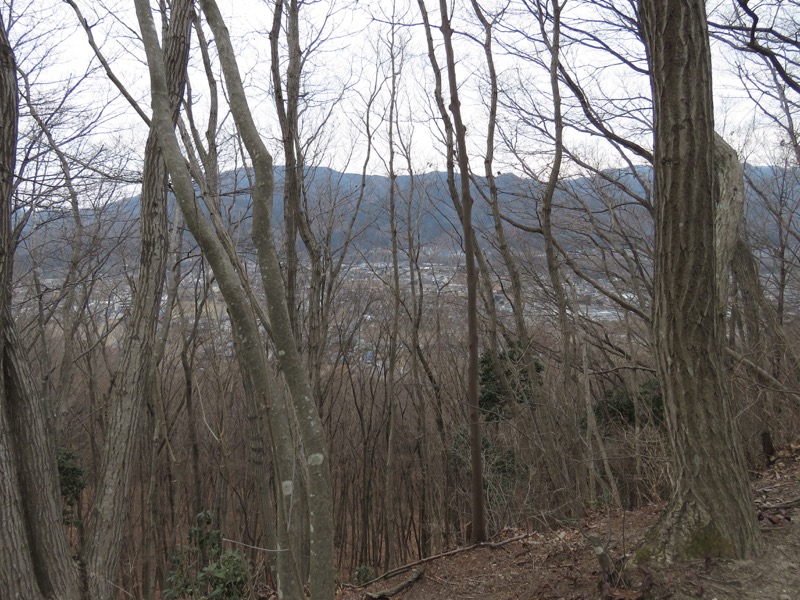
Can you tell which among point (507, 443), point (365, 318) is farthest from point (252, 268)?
point (507, 443)

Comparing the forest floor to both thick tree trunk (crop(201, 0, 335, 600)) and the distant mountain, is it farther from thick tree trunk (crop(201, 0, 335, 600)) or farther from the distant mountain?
the distant mountain

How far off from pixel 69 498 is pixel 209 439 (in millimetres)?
7705

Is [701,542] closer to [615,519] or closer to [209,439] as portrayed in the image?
[615,519]

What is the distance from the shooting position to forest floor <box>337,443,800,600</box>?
99.4 inches

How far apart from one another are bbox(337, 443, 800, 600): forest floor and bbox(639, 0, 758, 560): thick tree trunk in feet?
0.59

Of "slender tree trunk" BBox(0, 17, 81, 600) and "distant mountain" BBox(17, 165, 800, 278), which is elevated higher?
"distant mountain" BBox(17, 165, 800, 278)

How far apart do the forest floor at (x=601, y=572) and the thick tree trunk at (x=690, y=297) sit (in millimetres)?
179

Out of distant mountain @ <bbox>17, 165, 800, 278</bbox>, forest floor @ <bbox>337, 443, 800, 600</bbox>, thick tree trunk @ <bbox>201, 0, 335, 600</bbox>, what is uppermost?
distant mountain @ <bbox>17, 165, 800, 278</bbox>

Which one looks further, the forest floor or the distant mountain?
the distant mountain

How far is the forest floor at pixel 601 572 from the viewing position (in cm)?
253

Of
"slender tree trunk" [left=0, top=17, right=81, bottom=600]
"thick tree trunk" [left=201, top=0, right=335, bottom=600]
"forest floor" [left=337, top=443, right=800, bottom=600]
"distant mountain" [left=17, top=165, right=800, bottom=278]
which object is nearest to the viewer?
"thick tree trunk" [left=201, top=0, right=335, bottom=600]

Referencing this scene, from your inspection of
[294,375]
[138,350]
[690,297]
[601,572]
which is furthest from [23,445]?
[690,297]

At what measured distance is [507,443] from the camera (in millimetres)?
10969

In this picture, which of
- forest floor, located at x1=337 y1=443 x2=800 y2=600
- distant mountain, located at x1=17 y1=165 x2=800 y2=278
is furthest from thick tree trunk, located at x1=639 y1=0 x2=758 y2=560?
distant mountain, located at x1=17 y1=165 x2=800 y2=278
